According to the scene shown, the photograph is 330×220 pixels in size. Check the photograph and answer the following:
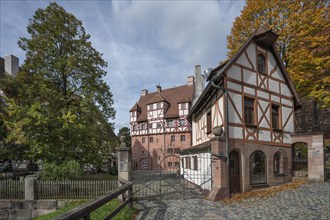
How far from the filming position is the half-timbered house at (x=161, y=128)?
41531mm

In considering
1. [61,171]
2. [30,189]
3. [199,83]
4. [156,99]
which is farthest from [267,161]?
[156,99]

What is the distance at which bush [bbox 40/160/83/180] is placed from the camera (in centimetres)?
1488

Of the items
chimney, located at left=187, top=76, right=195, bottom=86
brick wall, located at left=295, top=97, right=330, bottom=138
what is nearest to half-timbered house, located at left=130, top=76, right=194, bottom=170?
chimney, located at left=187, top=76, right=195, bottom=86

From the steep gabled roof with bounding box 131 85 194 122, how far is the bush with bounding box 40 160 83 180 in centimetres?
2829

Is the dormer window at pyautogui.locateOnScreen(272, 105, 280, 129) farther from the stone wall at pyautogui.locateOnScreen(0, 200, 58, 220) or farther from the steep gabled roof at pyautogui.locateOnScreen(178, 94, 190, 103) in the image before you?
the steep gabled roof at pyautogui.locateOnScreen(178, 94, 190, 103)

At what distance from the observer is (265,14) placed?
62.2ft

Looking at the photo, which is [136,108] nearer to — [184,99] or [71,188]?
[184,99]

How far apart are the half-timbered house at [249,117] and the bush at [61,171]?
740cm

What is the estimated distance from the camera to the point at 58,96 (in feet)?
55.4

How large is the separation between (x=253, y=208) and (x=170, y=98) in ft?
121

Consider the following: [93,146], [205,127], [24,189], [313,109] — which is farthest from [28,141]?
[313,109]

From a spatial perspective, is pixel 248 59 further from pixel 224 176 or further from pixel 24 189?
pixel 24 189

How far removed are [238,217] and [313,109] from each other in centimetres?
2209

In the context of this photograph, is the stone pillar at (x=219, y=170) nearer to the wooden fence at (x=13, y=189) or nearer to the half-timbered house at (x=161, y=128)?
the wooden fence at (x=13, y=189)
